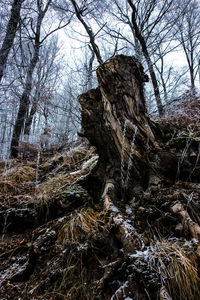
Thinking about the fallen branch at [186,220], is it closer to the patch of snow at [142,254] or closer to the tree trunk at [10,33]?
the patch of snow at [142,254]

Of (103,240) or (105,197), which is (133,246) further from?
(105,197)

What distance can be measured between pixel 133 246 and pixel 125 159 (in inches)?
40.7

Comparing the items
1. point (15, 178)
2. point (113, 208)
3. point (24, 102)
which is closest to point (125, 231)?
point (113, 208)

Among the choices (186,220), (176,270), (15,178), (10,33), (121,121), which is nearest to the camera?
(176,270)

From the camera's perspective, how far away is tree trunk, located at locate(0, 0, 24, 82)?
185 inches

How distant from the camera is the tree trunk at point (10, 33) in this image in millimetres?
4698

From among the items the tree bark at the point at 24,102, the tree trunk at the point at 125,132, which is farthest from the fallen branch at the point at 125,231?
the tree bark at the point at 24,102

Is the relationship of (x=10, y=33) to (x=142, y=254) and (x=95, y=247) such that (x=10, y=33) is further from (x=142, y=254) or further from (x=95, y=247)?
(x=142, y=254)

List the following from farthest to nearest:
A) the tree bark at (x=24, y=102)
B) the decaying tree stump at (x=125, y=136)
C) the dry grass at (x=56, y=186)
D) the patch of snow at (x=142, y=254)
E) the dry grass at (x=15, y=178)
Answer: the tree bark at (x=24, y=102)
the dry grass at (x=15, y=178)
the dry grass at (x=56, y=186)
the decaying tree stump at (x=125, y=136)
the patch of snow at (x=142, y=254)

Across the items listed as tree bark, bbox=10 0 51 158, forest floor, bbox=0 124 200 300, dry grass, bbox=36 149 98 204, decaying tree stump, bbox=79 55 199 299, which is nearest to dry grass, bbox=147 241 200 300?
forest floor, bbox=0 124 200 300

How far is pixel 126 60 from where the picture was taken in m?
2.12

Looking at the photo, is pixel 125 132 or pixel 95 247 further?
pixel 125 132

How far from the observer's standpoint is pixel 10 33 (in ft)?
16.4

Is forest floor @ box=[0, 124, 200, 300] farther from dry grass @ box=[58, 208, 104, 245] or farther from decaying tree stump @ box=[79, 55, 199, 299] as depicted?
decaying tree stump @ box=[79, 55, 199, 299]
